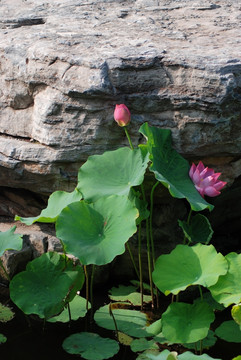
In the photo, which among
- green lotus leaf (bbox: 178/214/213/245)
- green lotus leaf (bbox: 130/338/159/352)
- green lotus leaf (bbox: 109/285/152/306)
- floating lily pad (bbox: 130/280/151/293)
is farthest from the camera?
floating lily pad (bbox: 130/280/151/293)

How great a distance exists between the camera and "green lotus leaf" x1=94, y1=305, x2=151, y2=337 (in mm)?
2342

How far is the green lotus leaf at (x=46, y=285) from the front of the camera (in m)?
2.24

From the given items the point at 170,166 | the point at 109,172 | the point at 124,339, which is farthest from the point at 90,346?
the point at 170,166

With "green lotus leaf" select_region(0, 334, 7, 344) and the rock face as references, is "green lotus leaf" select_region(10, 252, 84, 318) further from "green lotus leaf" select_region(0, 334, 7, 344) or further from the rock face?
the rock face

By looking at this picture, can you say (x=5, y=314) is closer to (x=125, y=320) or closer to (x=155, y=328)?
(x=125, y=320)

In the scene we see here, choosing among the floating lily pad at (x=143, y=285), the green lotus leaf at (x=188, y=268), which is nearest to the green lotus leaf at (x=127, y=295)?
the floating lily pad at (x=143, y=285)

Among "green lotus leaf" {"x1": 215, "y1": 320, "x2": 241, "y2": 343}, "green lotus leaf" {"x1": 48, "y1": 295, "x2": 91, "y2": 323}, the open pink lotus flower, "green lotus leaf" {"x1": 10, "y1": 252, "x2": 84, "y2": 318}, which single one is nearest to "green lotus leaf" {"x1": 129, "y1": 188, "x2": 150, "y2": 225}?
the open pink lotus flower

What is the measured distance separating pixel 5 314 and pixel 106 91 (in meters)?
1.12

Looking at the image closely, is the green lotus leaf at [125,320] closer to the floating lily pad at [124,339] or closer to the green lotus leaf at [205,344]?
the floating lily pad at [124,339]

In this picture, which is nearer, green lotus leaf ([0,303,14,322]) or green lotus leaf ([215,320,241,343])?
green lotus leaf ([215,320,241,343])

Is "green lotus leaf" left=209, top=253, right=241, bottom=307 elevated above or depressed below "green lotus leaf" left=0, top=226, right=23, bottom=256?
below

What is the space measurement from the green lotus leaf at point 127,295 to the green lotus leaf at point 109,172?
568 millimetres

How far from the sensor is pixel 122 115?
2.30 meters

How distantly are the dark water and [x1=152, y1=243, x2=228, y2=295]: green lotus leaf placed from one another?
35 cm
